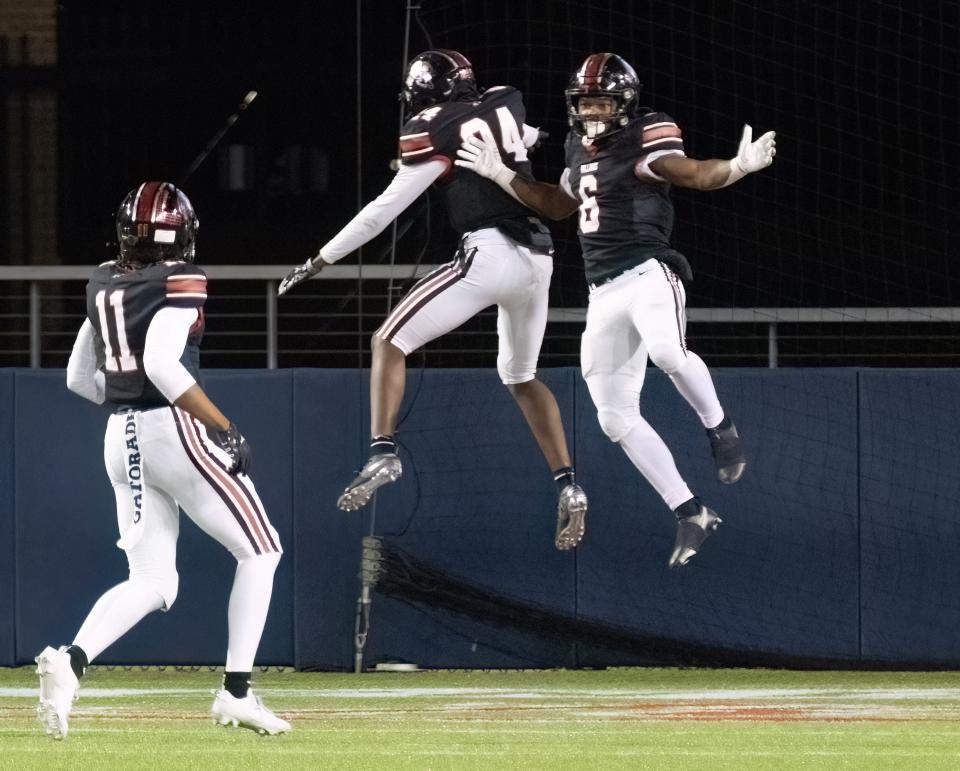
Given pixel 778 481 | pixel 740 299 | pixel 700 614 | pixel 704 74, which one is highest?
pixel 704 74

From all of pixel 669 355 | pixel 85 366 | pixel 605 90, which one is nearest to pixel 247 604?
pixel 85 366

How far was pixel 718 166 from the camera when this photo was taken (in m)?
6.62

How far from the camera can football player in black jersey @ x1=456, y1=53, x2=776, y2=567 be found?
22.8 feet

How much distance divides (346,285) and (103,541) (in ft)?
14.9

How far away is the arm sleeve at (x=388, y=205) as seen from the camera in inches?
274

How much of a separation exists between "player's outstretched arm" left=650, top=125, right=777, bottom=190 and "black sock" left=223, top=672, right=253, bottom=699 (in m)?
2.32

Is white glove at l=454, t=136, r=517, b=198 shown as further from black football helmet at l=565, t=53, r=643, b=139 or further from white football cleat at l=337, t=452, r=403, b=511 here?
white football cleat at l=337, t=452, r=403, b=511

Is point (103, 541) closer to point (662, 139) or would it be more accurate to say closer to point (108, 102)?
point (662, 139)

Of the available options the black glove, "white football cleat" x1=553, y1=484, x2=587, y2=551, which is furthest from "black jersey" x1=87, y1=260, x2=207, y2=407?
"white football cleat" x1=553, y1=484, x2=587, y2=551

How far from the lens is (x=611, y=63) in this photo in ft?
22.7

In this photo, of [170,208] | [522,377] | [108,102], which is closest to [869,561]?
[522,377]

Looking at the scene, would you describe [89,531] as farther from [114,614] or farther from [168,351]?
[168,351]

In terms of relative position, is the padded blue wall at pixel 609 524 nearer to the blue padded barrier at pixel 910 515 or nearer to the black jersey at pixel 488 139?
the blue padded barrier at pixel 910 515

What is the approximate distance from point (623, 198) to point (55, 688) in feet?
8.86
